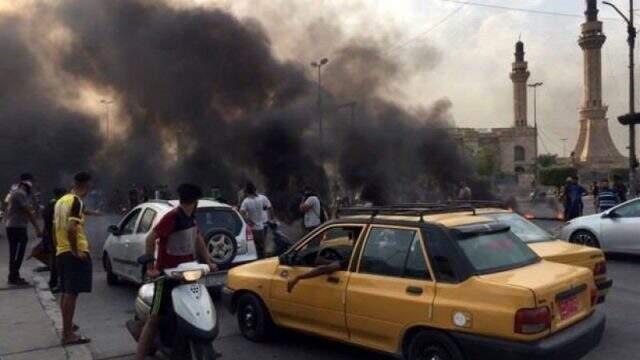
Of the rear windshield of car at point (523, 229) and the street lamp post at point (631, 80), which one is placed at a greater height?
the street lamp post at point (631, 80)

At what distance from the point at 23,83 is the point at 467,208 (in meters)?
20.8

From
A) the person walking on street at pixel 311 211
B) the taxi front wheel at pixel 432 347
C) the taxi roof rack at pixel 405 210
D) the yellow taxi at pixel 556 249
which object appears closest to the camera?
the taxi front wheel at pixel 432 347

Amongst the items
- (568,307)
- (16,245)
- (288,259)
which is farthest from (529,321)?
(16,245)

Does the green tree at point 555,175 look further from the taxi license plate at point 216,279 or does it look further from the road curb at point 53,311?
the taxi license plate at point 216,279

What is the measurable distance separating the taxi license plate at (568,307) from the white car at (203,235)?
4104 millimetres

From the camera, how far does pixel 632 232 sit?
10484 millimetres

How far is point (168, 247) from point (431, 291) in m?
1.96

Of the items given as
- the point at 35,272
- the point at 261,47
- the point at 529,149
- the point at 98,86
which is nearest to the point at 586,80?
the point at 529,149

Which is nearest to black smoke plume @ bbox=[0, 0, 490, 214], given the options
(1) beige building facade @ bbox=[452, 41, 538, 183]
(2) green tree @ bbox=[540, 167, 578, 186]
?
(2) green tree @ bbox=[540, 167, 578, 186]

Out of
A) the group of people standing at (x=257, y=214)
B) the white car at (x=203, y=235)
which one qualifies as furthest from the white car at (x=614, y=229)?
the white car at (x=203, y=235)

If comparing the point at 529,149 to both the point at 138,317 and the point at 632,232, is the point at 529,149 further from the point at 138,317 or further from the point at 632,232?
the point at 138,317

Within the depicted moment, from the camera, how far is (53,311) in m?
7.29

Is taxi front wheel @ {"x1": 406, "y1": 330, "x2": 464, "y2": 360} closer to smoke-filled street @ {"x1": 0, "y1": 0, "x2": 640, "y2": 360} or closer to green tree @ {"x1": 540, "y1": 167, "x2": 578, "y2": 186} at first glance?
smoke-filled street @ {"x1": 0, "y1": 0, "x2": 640, "y2": 360}

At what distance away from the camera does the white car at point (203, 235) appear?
7.45m
